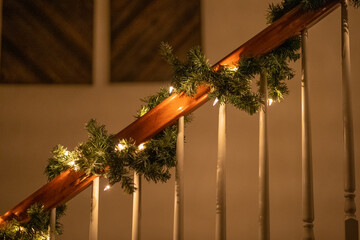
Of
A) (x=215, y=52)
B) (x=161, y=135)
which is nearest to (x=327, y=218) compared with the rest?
(x=215, y=52)

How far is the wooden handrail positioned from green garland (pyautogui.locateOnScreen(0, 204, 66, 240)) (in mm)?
19

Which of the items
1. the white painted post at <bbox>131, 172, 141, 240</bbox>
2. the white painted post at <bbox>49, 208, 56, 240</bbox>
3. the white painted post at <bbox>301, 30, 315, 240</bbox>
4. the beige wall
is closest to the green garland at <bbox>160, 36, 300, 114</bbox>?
the white painted post at <bbox>301, 30, 315, 240</bbox>

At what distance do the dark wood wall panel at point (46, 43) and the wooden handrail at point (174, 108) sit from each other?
1315mm

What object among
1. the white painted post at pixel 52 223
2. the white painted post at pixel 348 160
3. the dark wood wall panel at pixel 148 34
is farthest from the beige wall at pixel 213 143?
the white painted post at pixel 348 160

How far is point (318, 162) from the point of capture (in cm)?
Result: 222

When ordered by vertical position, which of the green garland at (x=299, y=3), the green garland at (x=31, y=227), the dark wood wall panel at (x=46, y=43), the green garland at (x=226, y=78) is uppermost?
the dark wood wall panel at (x=46, y=43)

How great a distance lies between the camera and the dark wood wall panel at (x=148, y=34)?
236cm

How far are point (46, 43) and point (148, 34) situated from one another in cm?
64

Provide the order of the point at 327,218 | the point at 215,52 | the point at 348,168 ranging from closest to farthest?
the point at 348,168, the point at 327,218, the point at 215,52

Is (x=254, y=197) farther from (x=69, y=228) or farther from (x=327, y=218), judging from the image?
(x=69, y=228)

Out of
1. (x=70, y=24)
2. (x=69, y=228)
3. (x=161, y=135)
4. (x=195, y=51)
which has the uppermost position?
(x=70, y=24)

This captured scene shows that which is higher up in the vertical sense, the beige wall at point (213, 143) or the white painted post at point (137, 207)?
the beige wall at point (213, 143)

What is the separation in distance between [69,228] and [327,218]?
151cm

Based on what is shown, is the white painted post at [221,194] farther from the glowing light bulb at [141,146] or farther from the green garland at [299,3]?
the green garland at [299,3]
